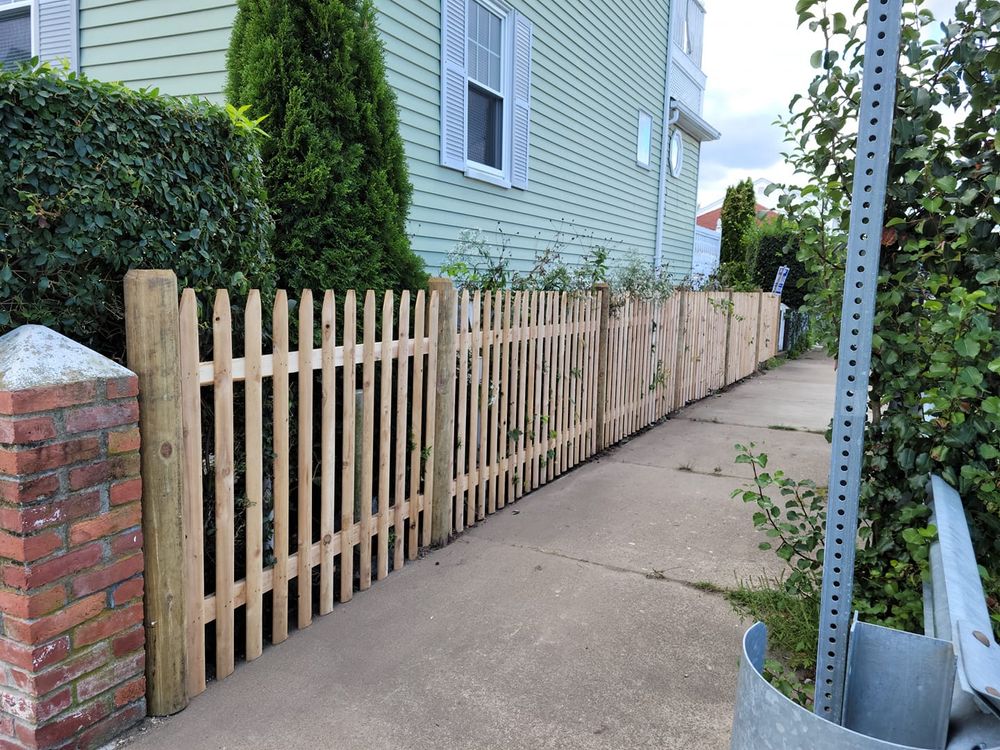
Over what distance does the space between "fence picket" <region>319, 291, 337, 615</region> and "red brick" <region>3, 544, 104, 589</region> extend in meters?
1.18

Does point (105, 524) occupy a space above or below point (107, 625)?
above

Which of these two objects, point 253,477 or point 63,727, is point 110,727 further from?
point 253,477

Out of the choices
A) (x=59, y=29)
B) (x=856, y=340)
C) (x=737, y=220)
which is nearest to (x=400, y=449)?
(x=856, y=340)

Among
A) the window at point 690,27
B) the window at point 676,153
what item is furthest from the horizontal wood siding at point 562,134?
the window at point 690,27

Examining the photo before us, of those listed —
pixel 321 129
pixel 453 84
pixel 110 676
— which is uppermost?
pixel 453 84

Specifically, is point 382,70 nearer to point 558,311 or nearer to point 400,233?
point 400,233

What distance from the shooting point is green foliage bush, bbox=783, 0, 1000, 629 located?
2.20 metres

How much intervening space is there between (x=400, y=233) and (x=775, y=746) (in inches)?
163

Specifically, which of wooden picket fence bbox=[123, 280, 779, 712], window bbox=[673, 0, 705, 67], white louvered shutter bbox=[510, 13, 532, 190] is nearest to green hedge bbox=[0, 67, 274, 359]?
wooden picket fence bbox=[123, 280, 779, 712]

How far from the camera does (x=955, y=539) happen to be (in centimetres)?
143

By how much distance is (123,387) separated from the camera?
2.46 m

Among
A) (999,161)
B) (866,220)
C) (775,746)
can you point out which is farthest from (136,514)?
(999,161)

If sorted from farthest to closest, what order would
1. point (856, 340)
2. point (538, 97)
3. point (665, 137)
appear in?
point (665, 137)
point (538, 97)
point (856, 340)

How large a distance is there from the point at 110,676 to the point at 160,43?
16.4ft
